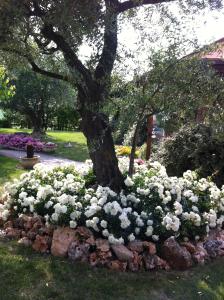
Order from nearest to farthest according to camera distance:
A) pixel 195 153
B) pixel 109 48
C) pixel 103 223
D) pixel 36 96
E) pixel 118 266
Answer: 1. pixel 118 266
2. pixel 103 223
3. pixel 109 48
4. pixel 195 153
5. pixel 36 96

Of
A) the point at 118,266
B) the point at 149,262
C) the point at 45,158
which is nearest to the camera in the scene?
the point at 118,266

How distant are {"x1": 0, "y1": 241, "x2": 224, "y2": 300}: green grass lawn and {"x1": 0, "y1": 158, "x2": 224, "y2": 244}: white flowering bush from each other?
0.49 meters

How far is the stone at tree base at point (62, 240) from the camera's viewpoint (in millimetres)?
5352

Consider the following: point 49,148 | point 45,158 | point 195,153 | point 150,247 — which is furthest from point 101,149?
point 49,148

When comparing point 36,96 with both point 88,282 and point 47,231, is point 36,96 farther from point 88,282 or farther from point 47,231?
point 88,282

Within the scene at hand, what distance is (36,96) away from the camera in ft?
74.3

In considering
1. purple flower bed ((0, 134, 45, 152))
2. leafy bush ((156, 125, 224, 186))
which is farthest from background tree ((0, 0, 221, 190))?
purple flower bed ((0, 134, 45, 152))

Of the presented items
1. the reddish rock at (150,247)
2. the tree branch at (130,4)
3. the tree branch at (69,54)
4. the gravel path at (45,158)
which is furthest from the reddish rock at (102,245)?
the gravel path at (45,158)

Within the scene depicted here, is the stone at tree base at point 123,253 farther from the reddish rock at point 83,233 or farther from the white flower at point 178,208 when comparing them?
the white flower at point 178,208

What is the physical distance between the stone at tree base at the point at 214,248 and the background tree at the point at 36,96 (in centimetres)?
1632

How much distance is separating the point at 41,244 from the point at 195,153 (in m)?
4.59

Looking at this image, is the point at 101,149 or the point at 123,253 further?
the point at 101,149

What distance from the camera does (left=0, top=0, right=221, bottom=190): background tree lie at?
5102 mm

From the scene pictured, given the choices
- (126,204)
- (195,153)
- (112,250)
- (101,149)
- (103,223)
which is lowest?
(112,250)
